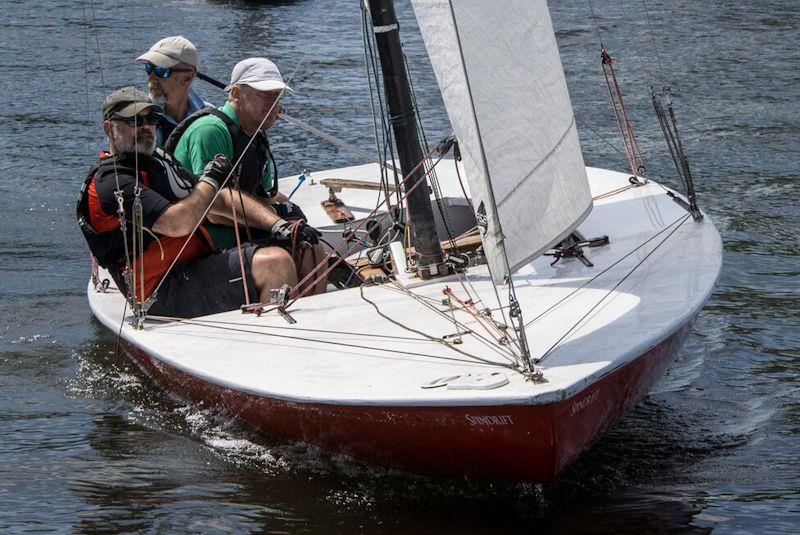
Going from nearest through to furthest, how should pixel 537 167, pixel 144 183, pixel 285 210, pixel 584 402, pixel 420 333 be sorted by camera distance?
pixel 584 402
pixel 537 167
pixel 420 333
pixel 144 183
pixel 285 210

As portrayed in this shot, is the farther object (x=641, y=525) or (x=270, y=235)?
(x=270, y=235)

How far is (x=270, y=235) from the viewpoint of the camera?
18.0 feet

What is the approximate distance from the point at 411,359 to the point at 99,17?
14683 millimetres

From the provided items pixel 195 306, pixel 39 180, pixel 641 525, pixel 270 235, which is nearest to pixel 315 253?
pixel 270 235

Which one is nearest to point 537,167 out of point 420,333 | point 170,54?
point 420,333

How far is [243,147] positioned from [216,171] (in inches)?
23.1

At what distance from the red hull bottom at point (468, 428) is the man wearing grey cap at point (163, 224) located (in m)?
0.80

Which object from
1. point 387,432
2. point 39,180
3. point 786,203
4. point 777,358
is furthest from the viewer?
point 39,180

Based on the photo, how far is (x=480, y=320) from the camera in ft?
14.7

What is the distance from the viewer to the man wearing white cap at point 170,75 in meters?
6.12

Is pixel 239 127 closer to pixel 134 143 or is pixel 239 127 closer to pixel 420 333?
pixel 134 143

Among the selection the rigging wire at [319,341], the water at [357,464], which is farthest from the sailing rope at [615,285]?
the water at [357,464]

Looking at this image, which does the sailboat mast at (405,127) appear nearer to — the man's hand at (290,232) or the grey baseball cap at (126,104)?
the man's hand at (290,232)

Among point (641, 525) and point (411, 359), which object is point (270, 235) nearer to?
point (411, 359)
